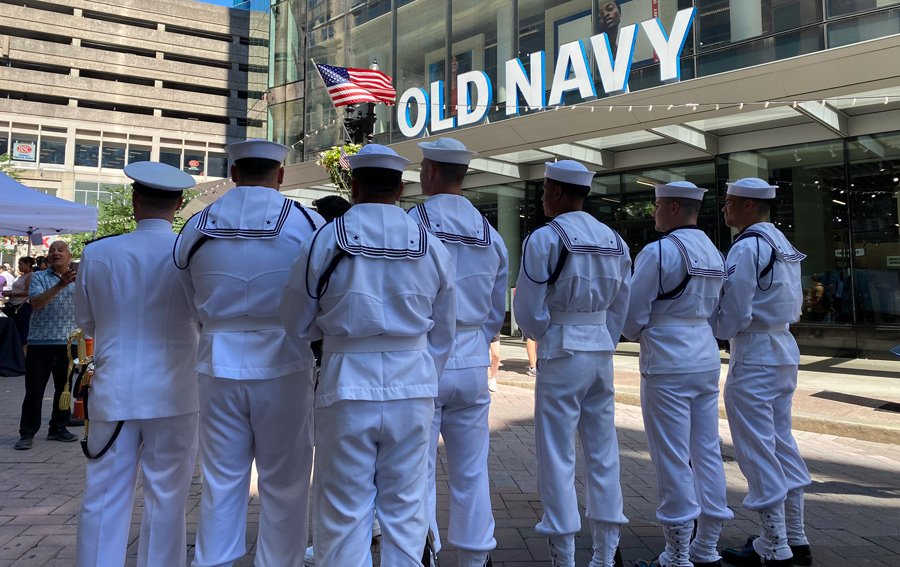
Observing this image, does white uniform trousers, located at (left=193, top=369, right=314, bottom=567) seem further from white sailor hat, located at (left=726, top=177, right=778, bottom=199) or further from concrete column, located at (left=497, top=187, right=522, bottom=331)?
concrete column, located at (left=497, top=187, right=522, bottom=331)

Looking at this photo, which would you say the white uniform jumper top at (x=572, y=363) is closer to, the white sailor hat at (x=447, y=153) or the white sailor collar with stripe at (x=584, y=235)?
the white sailor collar with stripe at (x=584, y=235)

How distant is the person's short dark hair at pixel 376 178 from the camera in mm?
2793

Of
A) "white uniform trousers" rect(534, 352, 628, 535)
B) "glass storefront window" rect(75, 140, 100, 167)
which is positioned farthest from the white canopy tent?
"glass storefront window" rect(75, 140, 100, 167)

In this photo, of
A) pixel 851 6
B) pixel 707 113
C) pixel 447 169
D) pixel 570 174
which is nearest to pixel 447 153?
pixel 447 169

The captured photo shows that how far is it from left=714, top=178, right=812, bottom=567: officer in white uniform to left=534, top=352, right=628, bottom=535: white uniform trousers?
3.14 ft

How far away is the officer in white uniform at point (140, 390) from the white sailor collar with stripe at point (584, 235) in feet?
6.35

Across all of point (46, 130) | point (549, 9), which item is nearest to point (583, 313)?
point (549, 9)

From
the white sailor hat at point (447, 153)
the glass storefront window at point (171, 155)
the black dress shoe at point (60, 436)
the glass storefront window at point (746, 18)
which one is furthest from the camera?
the glass storefront window at point (171, 155)

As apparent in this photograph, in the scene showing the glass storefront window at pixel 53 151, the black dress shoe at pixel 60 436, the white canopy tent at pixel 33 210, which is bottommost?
the black dress shoe at pixel 60 436

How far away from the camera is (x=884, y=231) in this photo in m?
12.2

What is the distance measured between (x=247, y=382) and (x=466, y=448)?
1143mm

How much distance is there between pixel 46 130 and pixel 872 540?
6334 centimetres

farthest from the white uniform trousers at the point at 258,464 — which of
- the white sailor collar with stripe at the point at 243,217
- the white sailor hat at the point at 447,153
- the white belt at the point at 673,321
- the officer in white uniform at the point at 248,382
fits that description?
the white belt at the point at 673,321

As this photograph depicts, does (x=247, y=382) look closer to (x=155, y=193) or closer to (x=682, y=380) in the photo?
(x=155, y=193)
